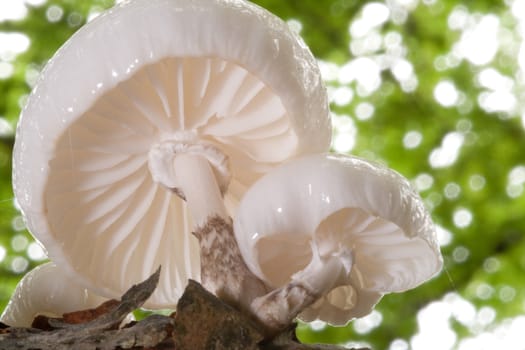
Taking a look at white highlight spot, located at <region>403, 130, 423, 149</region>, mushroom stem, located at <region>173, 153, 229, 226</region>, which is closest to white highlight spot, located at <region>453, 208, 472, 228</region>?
white highlight spot, located at <region>403, 130, 423, 149</region>

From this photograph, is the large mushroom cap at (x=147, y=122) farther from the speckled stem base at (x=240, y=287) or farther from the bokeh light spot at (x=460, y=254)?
the bokeh light spot at (x=460, y=254)

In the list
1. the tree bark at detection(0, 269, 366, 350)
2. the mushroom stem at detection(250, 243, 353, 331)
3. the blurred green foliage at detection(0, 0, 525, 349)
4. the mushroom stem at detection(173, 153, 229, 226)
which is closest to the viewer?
the tree bark at detection(0, 269, 366, 350)

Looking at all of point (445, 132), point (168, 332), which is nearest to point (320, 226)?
point (168, 332)

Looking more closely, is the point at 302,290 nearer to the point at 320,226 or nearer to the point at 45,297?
the point at 320,226

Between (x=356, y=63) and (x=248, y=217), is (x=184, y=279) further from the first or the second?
(x=356, y=63)

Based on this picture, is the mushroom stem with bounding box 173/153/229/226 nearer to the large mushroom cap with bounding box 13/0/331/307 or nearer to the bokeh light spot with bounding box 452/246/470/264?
the large mushroom cap with bounding box 13/0/331/307

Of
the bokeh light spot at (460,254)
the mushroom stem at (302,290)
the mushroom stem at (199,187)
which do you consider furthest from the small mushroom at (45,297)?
the bokeh light spot at (460,254)

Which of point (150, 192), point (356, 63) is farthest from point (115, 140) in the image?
point (356, 63)
